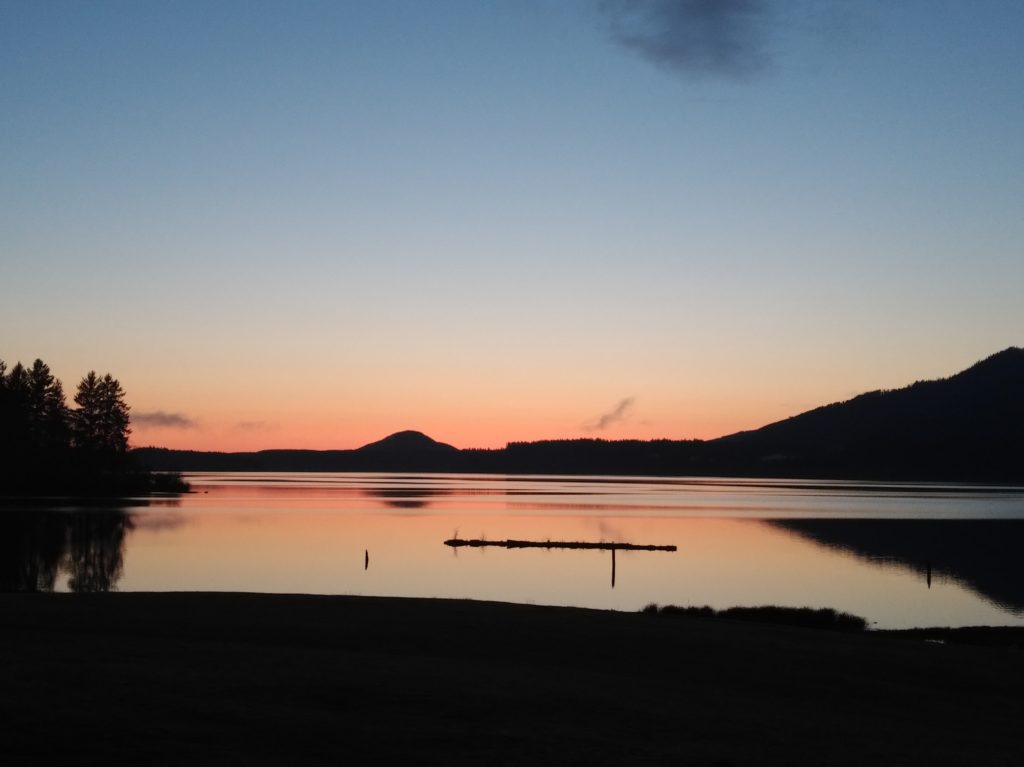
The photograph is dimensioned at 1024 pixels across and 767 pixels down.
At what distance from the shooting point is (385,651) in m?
18.6

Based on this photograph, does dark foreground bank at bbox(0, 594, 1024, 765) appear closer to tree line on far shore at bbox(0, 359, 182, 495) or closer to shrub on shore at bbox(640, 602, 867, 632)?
shrub on shore at bbox(640, 602, 867, 632)

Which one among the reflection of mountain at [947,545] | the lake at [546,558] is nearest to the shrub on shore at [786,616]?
the lake at [546,558]

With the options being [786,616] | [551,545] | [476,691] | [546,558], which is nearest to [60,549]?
[546,558]

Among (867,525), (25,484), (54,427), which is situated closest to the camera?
(867,525)

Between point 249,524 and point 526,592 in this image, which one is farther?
point 249,524

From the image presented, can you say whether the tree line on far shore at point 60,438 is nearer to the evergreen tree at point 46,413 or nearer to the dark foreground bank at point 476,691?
the evergreen tree at point 46,413

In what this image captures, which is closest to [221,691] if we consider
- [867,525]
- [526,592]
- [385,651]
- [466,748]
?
[466,748]

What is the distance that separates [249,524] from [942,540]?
5624 centimetres

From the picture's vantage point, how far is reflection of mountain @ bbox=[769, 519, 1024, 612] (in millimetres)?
56312

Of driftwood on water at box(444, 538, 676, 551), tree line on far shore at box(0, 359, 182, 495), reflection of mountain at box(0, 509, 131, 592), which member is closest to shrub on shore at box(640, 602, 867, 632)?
reflection of mountain at box(0, 509, 131, 592)

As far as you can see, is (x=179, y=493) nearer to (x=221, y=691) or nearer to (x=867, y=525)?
(x=867, y=525)

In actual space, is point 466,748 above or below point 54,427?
below

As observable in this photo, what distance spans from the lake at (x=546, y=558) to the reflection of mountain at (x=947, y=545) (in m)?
0.18

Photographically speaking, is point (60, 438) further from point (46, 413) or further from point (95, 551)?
point (95, 551)
